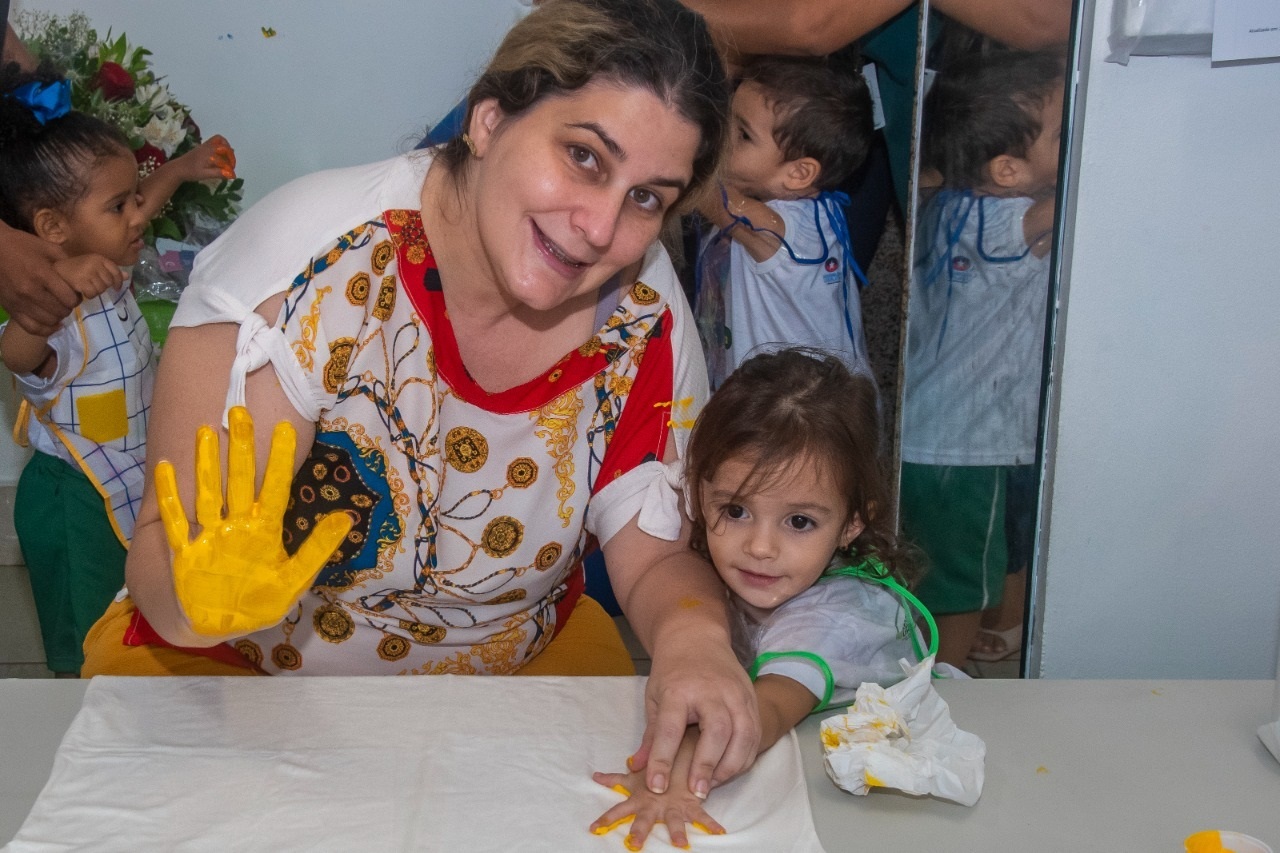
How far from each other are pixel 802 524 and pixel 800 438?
0.28ft

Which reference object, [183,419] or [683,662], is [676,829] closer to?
[683,662]

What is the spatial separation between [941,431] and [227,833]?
111 centimetres

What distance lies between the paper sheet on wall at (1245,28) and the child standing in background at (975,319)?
0.14m

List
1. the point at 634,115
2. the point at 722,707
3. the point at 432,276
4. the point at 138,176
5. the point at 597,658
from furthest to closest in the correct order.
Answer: the point at 138,176
the point at 597,658
the point at 432,276
the point at 634,115
the point at 722,707

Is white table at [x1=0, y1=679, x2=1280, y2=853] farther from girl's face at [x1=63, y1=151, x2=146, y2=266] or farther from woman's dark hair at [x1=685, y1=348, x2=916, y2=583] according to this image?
girl's face at [x1=63, y1=151, x2=146, y2=266]

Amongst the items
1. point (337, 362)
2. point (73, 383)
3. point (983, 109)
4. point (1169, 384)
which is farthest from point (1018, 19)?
point (73, 383)

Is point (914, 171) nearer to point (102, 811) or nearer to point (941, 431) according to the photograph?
point (941, 431)

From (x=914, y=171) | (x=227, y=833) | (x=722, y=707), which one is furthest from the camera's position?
(x=914, y=171)

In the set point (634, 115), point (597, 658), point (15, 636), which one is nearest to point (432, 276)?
point (634, 115)

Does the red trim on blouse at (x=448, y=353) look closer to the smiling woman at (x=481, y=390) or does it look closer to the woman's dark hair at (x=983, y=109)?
the smiling woman at (x=481, y=390)

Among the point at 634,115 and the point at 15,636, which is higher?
→ the point at 634,115

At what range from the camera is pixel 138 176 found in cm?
235

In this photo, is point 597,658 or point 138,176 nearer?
point 597,658

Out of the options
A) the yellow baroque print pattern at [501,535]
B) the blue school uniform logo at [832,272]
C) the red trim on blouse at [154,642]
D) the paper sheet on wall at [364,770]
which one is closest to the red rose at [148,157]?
the blue school uniform logo at [832,272]
